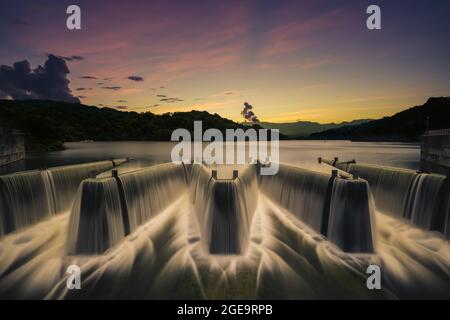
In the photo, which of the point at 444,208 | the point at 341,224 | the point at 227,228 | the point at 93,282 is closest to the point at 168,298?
the point at 93,282

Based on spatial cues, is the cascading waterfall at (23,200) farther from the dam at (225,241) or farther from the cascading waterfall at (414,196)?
the cascading waterfall at (414,196)

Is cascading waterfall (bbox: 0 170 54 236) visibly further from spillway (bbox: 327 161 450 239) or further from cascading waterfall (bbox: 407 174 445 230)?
cascading waterfall (bbox: 407 174 445 230)

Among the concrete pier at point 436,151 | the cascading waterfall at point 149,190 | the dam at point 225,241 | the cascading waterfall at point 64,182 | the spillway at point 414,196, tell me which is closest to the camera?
the dam at point 225,241

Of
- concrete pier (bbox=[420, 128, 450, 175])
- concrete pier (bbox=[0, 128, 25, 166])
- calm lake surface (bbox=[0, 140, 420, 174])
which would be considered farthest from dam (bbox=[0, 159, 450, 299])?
Answer: concrete pier (bbox=[0, 128, 25, 166])

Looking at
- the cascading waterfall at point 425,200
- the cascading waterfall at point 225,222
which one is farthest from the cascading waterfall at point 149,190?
the cascading waterfall at point 425,200

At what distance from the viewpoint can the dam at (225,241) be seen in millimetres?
10203

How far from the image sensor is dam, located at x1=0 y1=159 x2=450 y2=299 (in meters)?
10.2

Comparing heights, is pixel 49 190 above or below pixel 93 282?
above

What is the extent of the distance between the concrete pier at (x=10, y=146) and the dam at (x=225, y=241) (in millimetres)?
28012

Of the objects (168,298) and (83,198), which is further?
(83,198)

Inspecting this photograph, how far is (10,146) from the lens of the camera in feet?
140
